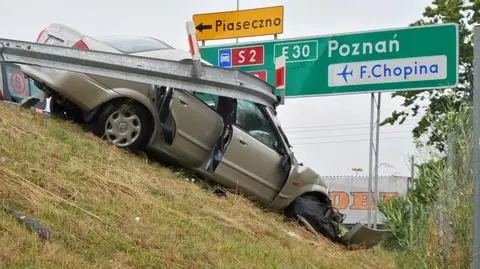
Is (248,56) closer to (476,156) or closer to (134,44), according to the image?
(134,44)

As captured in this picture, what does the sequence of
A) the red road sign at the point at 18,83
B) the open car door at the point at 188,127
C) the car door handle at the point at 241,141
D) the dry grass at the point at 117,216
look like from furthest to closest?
the red road sign at the point at 18,83 < the car door handle at the point at 241,141 < the open car door at the point at 188,127 < the dry grass at the point at 117,216

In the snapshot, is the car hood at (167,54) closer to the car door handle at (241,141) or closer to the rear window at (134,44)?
the rear window at (134,44)

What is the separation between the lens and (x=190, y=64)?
9.81 m

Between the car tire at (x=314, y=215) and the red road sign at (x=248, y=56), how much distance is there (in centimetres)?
666

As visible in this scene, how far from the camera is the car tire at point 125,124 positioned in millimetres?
9984

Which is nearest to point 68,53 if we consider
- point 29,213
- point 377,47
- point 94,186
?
point 94,186

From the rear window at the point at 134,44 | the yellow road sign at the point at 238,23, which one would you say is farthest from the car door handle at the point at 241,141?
the yellow road sign at the point at 238,23

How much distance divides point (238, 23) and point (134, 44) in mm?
8134

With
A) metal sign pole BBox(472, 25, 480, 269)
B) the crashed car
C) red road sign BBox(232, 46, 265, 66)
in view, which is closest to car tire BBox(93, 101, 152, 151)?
the crashed car

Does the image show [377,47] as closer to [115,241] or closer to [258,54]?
[258,54]

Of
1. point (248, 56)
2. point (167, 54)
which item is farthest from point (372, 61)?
point (167, 54)

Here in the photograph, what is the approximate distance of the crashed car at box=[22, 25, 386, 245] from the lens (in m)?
9.97

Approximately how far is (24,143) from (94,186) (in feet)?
3.46

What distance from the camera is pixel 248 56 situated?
17641 mm
